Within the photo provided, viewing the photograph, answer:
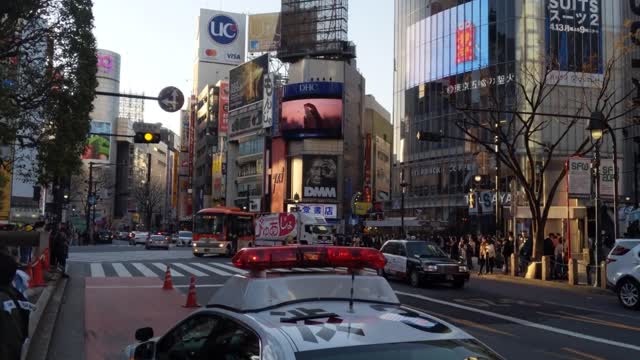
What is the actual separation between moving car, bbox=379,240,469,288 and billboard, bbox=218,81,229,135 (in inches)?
3249

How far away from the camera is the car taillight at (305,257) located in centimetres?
456

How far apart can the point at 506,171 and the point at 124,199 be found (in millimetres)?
134521

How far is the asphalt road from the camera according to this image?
10.2 metres

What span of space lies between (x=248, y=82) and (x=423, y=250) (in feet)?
235

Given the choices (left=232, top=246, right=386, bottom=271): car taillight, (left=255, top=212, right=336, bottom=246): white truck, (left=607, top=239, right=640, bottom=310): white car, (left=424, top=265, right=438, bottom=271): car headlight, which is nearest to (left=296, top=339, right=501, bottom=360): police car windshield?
(left=232, top=246, right=386, bottom=271): car taillight

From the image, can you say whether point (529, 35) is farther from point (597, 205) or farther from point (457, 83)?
point (597, 205)

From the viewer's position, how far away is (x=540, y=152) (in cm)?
5519

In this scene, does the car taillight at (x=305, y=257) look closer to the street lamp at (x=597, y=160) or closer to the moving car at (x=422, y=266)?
the moving car at (x=422, y=266)

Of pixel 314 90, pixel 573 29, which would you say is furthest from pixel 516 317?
pixel 314 90

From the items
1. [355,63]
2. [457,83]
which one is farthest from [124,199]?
[457,83]

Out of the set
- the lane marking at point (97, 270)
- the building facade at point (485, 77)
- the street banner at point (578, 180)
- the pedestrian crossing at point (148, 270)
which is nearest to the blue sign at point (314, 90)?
the building facade at point (485, 77)

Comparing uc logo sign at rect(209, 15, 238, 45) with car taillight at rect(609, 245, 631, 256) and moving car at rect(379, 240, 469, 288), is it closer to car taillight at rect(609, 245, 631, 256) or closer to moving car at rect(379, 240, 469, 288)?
moving car at rect(379, 240, 469, 288)

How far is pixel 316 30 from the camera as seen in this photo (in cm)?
8838

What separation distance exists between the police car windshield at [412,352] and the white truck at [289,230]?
118 feet
